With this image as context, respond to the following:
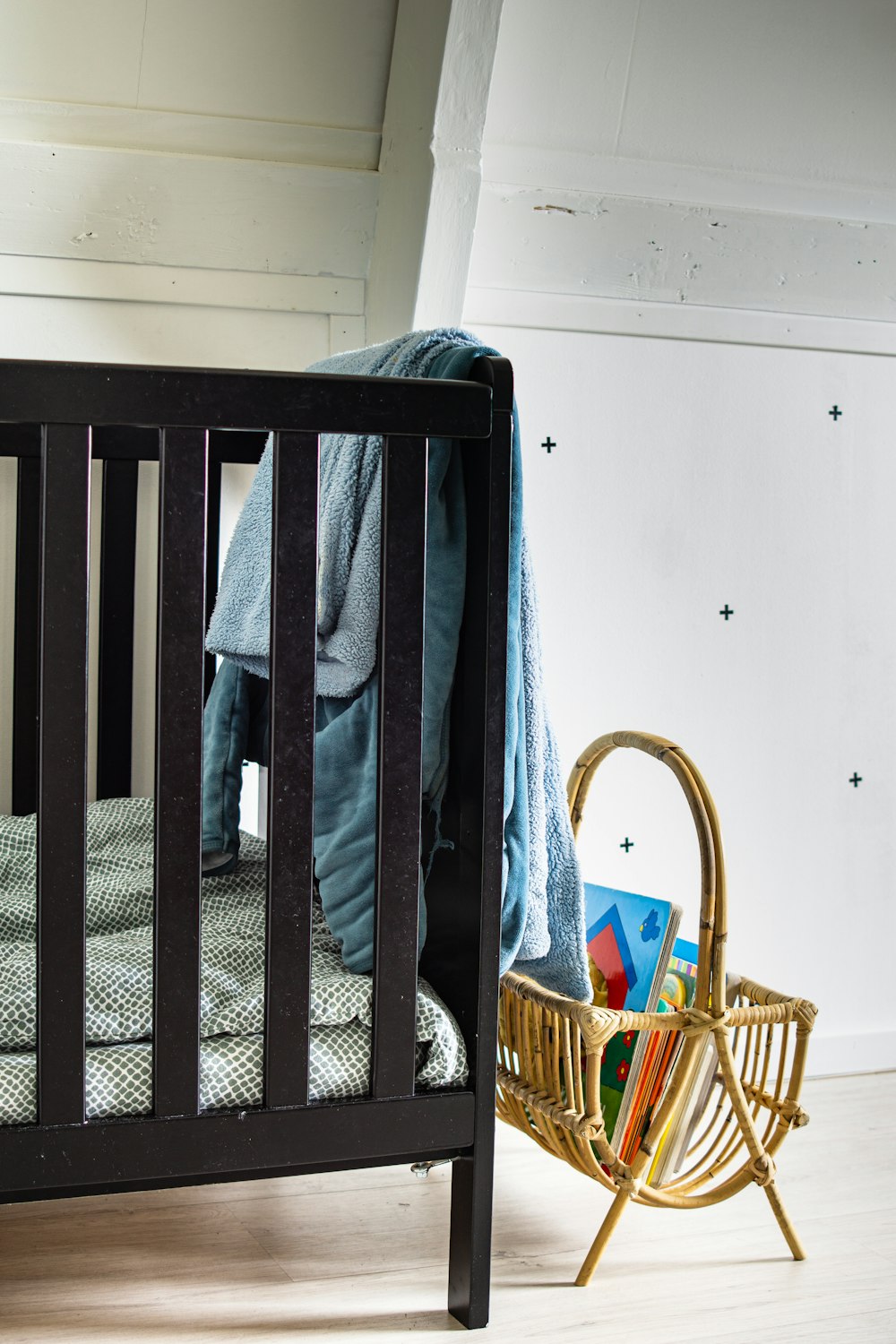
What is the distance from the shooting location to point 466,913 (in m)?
1.11

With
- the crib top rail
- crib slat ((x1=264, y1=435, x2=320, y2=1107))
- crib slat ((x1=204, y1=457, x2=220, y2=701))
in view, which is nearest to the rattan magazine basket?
crib slat ((x1=264, y1=435, x2=320, y2=1107))

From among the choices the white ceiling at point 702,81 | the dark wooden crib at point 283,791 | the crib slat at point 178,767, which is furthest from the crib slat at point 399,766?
the white ceiling at point 702,81

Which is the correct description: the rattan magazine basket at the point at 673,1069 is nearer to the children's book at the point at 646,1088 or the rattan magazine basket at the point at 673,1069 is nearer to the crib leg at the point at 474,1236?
the children's book at the point at 646,1088

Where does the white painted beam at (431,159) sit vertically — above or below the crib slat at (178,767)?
above

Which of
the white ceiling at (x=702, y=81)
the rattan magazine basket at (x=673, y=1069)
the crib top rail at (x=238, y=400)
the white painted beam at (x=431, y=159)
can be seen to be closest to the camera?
the crib top rail at (x=238, y=400)

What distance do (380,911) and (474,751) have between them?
16cm

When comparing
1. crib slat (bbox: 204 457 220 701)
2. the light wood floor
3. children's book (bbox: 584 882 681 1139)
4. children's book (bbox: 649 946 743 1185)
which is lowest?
the light wood floor

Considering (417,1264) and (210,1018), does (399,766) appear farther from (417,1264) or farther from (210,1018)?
(417,1264)

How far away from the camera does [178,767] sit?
1001 mm

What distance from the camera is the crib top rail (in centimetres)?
96

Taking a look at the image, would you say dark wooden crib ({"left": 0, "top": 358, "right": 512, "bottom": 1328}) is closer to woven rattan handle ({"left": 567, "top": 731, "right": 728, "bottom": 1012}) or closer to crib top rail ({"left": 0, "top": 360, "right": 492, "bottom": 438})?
crib top rail ({"left": 0, "top": 360, "right": 492, "bottom": 438})

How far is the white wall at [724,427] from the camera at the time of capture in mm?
1715

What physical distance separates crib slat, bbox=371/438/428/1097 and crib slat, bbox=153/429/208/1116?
0.49ft

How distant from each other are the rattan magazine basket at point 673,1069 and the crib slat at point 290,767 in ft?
1.00
